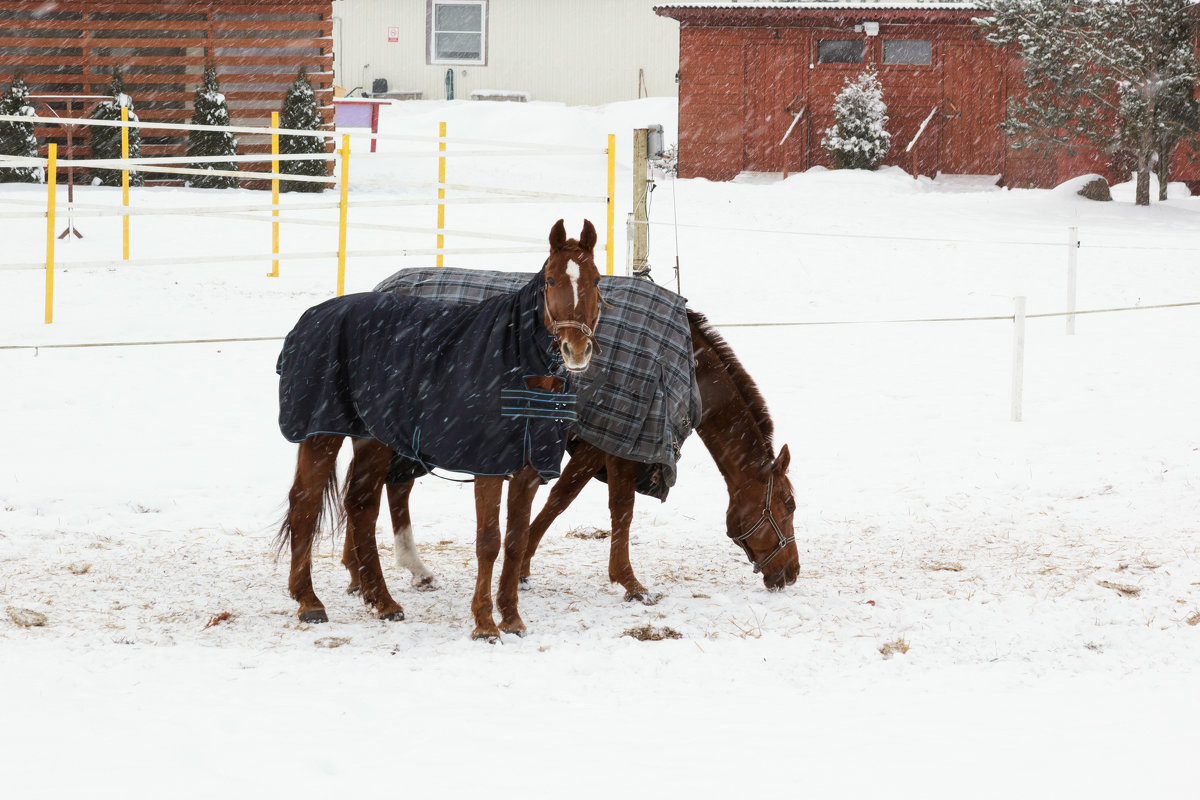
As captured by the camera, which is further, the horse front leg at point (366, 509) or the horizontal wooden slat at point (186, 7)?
the horizontal wooden slat at point (186, 7)

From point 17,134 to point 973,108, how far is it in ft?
50.7

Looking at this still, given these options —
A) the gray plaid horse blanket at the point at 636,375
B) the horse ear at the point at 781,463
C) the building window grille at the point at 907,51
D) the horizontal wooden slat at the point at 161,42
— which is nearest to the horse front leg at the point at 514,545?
the gray plaid horse blanket at the point at 636,375

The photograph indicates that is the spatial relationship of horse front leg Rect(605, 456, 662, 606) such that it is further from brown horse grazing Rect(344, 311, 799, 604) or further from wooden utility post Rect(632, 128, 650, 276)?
wooden utility post Rect(632, 128, 650, 276)

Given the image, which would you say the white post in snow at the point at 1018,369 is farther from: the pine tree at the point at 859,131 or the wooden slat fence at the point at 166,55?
the wooden slat fence at the point at 166,55

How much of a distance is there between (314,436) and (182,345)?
17.5 ft

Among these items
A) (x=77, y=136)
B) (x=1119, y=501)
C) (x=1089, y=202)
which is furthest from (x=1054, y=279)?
(x=77, y=136)

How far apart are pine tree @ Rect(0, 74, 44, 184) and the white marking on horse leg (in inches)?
547

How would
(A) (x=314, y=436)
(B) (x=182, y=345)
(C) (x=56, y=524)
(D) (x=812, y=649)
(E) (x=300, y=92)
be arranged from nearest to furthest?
(D) (x=812, y=649) < (A) (x=314, y=436) < (C) (x=56, y=524) < (B) (x=182, y=345) < (E) (x=300, y=92)

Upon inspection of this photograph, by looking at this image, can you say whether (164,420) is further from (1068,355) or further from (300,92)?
(300,92)

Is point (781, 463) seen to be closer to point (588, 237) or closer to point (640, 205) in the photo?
point (588, 237)

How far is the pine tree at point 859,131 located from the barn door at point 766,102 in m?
1.35

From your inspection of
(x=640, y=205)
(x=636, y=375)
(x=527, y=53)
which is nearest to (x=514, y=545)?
(x=636, y=375)

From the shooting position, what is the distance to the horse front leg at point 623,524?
5066 millimetres

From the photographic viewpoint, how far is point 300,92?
59.6 feet
